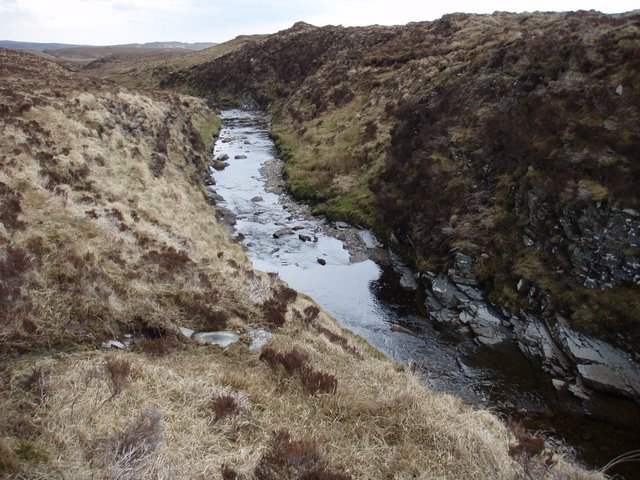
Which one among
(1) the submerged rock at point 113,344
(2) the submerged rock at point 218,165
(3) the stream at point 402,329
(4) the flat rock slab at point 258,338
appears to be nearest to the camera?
(1) the submerged rock at point 113,344

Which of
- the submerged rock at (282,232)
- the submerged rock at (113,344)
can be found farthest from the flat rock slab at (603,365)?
the submerged rock at (282,232)

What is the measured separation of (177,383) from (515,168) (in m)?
22.7

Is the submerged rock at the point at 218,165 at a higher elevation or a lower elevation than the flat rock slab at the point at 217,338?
lower

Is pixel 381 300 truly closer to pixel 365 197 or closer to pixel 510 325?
pixel 510 325

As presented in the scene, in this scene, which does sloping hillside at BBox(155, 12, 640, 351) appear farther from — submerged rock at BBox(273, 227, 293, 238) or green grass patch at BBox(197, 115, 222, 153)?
green grass patch at BBox(197, 115, 222, 153)

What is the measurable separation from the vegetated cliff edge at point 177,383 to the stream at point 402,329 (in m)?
4.37

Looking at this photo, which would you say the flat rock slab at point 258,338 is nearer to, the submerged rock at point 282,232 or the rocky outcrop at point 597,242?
the rocky outcrop at point 597,242

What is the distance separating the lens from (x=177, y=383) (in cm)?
815

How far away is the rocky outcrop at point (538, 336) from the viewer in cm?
1639

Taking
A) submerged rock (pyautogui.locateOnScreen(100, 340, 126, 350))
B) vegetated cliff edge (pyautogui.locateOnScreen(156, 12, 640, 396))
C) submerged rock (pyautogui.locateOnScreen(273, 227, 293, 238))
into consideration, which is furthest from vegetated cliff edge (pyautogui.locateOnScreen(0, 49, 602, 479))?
submerged rock (pyautogui.locateOnScreen(273, 227, 293, 238))

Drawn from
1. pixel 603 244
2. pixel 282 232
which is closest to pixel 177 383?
pixel 603 244

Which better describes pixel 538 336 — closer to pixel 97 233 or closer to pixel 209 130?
pixel 97 233

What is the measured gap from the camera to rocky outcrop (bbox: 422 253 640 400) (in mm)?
16391

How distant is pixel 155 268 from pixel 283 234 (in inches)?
664
